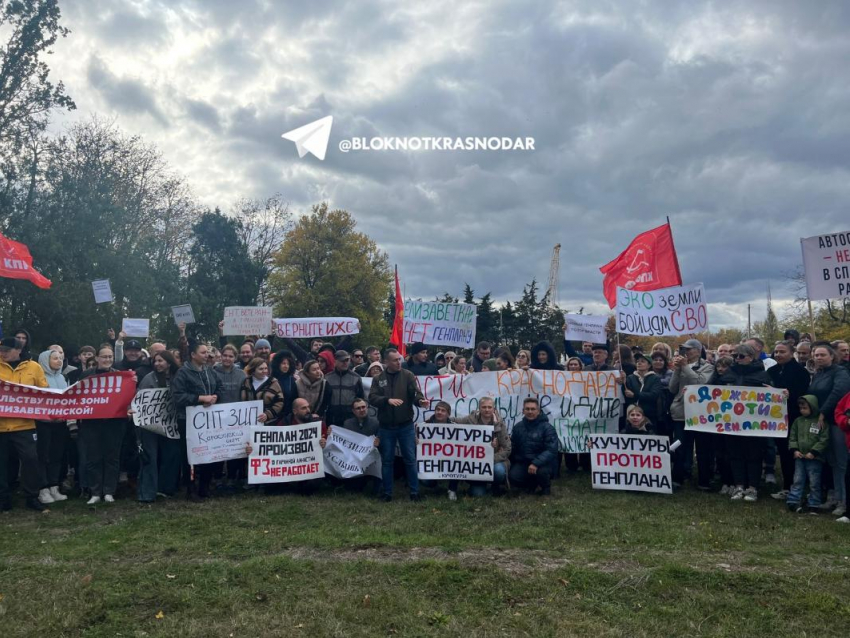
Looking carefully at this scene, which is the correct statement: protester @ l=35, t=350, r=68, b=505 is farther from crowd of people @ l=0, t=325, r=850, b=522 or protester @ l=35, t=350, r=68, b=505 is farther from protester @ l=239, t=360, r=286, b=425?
protester @ l=239, t=360, r=286, b=425

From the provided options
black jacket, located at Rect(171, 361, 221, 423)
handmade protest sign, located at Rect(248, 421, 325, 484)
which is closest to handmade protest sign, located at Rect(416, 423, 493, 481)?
handmade protest sign, located at Rect(248, 421, 325, 484)

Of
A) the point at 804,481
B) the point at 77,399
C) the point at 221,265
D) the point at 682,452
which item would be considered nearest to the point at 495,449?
the point at 682,452

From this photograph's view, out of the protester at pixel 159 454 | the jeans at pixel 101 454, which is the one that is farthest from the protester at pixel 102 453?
the protester at pixel 159 454

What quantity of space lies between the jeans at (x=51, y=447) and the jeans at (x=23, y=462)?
23cm

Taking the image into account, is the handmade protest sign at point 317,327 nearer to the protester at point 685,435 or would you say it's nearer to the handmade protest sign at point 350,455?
the handmade protest sign at point 350,455

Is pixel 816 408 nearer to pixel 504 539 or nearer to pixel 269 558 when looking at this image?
pixel 504 539

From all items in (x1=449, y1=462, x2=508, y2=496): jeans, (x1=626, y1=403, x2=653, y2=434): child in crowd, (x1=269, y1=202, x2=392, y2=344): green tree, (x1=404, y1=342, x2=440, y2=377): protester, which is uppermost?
(x1=269, y1=202, x2=392, y2=344): green tree

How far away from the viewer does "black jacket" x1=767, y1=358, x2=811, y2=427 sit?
939 centimetres

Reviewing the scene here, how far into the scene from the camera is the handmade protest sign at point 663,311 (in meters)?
10.9

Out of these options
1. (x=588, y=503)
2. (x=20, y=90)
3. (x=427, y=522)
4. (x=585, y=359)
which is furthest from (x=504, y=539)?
(x=20, y=90)

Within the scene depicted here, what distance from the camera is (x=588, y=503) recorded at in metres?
8.84

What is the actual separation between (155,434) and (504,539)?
5.43 metres

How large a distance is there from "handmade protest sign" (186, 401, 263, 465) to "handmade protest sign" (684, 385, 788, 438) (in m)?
6.58

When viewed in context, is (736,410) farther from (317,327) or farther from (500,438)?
(317,327)
